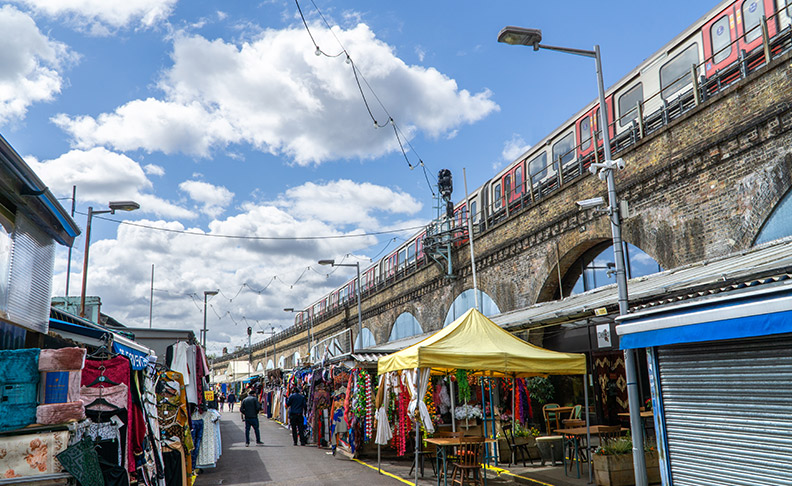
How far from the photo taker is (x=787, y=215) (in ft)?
34.5

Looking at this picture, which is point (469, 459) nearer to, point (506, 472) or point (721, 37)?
point (506, 472)

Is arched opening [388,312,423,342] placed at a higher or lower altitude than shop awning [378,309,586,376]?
higher

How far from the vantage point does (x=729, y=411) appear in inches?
228

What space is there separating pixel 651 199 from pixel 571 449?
5.93m

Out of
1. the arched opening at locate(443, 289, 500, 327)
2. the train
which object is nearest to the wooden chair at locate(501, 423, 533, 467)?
the train

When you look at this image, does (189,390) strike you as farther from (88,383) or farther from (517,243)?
(517,243)

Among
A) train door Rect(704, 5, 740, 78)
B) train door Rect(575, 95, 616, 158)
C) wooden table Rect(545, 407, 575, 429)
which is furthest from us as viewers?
train door Rect(575, 95, 616, 158)

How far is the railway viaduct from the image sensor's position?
1066 cm

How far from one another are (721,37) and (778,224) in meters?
5.32

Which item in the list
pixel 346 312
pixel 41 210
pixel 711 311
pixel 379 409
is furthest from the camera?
pixel 346 312

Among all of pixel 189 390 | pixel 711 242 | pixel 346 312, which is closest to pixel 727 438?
pixel 711 242

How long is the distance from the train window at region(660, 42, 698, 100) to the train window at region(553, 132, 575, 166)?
4060 mm

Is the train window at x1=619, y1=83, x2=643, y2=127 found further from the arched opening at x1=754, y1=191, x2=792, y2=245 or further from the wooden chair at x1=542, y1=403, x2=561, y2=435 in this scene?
the wooden chair at x1=542, y1=403, x2=561, y2=435

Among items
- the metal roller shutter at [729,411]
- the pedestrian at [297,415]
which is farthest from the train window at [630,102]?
the pedestrian at [297,415]
